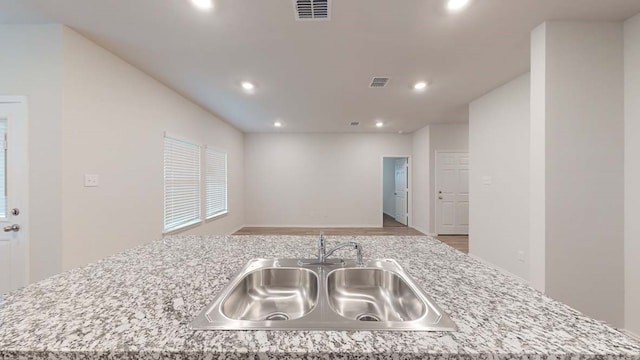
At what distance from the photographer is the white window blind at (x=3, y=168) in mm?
2102

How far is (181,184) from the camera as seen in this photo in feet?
12.8

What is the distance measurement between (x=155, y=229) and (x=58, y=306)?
2796 mm

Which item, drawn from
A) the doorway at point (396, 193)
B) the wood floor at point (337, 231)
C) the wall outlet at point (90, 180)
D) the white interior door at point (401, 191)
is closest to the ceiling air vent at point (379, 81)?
the wall outlet at point (90, 180)

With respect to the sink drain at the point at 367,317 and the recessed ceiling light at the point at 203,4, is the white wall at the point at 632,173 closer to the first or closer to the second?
the sink drain at the point at 367,317

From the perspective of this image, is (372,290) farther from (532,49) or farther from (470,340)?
(532,49)

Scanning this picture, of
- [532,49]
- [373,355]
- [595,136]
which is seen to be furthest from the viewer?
[532,49]

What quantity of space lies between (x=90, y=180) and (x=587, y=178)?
14.0 ft

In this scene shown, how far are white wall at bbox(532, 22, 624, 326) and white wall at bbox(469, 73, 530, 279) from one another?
1023mm

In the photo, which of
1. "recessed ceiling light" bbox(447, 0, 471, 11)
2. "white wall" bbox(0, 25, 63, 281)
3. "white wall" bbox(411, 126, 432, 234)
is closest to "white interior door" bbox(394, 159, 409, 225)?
"white wall" bbox(411, 126, 432, 234)

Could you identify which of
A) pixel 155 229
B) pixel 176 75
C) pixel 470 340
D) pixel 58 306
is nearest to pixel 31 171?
pixel 155 229

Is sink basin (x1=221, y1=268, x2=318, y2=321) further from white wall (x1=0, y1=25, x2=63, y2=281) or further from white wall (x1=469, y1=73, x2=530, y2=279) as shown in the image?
white wall (x1=469, y1=73, x2=530, y2=279)

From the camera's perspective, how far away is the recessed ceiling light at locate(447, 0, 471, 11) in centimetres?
181

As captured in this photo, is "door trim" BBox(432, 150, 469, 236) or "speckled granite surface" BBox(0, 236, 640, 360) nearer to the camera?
"speckled granite surface" BBox(0, 236, 640, 360)

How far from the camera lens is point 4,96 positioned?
6.87 ft
